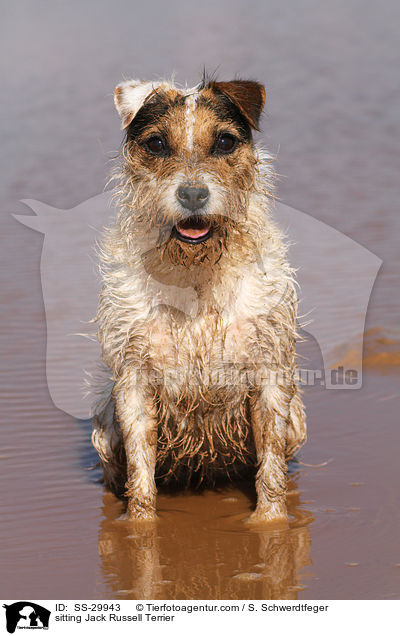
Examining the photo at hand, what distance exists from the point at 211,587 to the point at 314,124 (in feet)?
41.2

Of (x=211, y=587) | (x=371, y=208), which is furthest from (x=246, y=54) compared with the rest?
(x=211, y=587)

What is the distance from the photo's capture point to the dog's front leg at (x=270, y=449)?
6.14m

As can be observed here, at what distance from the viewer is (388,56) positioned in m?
19.6

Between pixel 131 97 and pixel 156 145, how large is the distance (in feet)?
1.27

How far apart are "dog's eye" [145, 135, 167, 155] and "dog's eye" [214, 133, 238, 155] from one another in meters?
0.31

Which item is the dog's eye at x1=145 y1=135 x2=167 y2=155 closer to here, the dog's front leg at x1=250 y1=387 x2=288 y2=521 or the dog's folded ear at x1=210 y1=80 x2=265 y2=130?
the dog's folded ear at x1=210 y1=80 x2=265 y2=130

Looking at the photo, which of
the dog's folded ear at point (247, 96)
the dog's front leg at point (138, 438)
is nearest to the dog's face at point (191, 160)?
the dog's folded ear at point (247, 96)

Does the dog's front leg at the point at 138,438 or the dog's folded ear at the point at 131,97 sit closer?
the dog's folded ear at the point at 131,97

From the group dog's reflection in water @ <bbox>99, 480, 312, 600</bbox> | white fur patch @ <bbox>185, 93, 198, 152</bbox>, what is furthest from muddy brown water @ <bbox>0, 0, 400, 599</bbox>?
white fur patch @ <bbox>185, 93, 198, 152</bbox>

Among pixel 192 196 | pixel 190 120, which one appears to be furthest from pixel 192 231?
pixel 190 120

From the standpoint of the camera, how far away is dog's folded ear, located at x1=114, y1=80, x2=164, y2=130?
5844 millimetres

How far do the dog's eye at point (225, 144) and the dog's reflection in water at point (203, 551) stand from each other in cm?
230

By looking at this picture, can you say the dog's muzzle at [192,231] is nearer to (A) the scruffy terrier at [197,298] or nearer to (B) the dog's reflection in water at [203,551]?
(A) the scruffy terrier at [197,298]

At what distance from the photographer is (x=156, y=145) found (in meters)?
5.78
